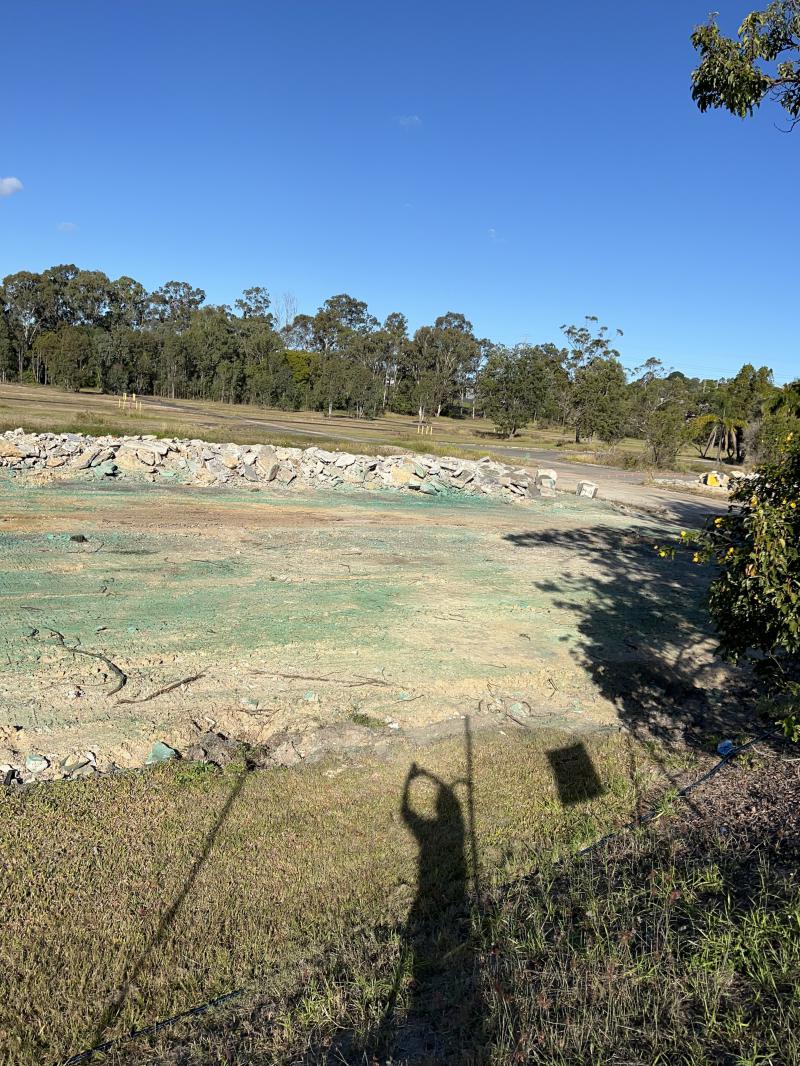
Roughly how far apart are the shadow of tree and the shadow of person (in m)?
2.77

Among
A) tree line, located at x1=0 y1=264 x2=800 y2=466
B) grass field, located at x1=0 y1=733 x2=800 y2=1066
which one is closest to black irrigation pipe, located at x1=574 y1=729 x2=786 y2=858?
grass field, located at x1=0 y1=733 x2=800 y2=1066

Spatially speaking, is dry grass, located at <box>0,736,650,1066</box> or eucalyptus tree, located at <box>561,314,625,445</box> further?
eucalyptus tree, located at <box>561,314,625,445</box>

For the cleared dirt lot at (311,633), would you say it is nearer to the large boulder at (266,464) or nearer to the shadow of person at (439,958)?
the shadow of person at (439,958)

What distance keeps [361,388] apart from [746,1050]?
7109 centimetres

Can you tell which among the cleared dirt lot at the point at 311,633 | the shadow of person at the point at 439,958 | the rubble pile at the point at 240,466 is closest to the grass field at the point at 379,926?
the shadow of person at the point at 439,958

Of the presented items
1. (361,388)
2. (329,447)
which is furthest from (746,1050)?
(361,388)

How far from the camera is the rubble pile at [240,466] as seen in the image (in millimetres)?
19516

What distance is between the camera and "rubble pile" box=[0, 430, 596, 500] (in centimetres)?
1952

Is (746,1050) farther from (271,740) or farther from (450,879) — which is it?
(271,740)

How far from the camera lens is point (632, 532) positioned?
1830cm

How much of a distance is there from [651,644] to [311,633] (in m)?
4.66

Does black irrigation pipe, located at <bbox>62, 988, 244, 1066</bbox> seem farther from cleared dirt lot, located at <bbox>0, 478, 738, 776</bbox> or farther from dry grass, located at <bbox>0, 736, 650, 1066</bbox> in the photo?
cleared dirt lot, located at <bbox>0, 478, 738, 776</bbox>

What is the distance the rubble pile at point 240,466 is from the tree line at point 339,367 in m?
21.8

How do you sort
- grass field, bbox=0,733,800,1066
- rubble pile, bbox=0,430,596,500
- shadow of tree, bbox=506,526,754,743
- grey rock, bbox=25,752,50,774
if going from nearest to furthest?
grass field, bbox=0,733,800,1066 → grey rock, bbox=25,752,50,774 → shadow of tree, bbox=506,526,754,743 → rubble pile, bbox=0,430,596,500
